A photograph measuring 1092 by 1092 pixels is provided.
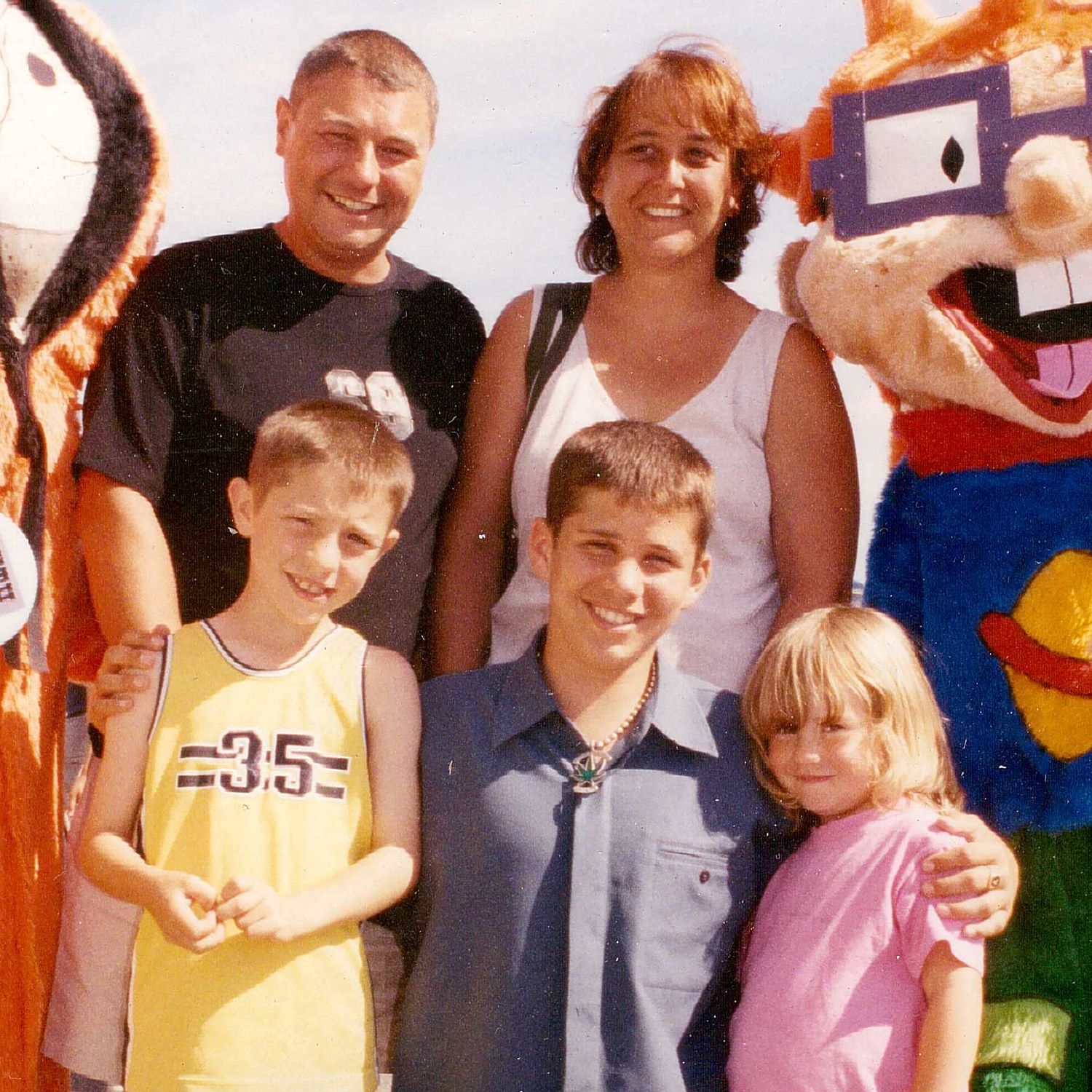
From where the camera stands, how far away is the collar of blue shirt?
2195mm

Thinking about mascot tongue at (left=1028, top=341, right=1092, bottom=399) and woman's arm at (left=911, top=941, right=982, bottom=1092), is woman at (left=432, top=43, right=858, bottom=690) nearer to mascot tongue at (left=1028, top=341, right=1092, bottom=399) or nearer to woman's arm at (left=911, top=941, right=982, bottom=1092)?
mascot tongue at (left=1028, top=341, right=1092, bottom=399)

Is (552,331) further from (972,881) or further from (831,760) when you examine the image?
(972,881)

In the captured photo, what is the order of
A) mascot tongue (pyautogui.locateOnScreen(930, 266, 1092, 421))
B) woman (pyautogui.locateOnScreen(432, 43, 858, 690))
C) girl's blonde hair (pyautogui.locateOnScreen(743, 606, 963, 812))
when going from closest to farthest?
girl's blonde hair (pyautogui.locateOnScreen(743, 606, 963, 812)) < mascot tongue (pyautogui.locateOnScreen(930, 266, 1092, 421)) < woman (pyautogui.locateOnScreen(432, 43, 858, 690))

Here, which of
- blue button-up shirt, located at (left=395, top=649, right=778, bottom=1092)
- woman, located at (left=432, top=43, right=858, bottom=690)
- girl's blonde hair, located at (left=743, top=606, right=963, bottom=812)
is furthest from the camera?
woman, located at (left=432, top=43, right=858, bottom=690)

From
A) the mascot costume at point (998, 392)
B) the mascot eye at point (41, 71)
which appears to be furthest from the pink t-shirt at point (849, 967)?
the mascot eye at point (41, 71)

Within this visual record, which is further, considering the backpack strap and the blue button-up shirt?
the backpack strap

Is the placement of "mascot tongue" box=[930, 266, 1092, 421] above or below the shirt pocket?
above

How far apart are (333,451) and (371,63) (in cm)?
86

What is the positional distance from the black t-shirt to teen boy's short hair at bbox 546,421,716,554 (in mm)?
372

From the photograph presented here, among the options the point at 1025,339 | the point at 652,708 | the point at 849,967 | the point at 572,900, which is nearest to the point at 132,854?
the point at 572,900

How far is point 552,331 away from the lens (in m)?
2.72

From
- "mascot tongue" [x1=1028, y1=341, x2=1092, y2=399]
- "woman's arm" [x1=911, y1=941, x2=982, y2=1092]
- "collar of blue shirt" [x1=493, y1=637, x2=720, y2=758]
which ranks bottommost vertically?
"woman's arm" [x1=911, y1=941, x2=982, y2=1092]

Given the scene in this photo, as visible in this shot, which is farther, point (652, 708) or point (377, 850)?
point (652, 708)

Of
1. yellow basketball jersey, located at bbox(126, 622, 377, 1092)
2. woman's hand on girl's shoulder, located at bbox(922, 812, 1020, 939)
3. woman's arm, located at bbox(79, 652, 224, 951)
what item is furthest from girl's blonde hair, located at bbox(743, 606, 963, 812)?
woman's arm, located at bbox(79, 652, 224, 951)
